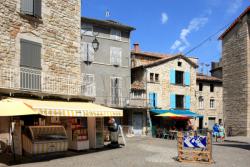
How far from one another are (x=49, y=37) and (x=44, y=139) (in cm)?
486

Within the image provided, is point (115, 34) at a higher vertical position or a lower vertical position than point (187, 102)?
higher

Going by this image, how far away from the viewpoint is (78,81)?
17.3 metres

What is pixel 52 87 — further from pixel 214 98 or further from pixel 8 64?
pixel 214 98

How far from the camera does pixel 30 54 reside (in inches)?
576

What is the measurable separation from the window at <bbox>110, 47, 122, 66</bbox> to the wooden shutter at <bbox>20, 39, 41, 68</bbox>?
53.3 feet

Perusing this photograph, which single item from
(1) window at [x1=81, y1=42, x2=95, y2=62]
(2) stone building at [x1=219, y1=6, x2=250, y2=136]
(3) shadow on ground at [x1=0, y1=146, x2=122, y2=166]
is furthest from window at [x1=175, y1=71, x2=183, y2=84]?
(3) shadow on ground at [x1=0, y1=146, x2=122, y2=166]

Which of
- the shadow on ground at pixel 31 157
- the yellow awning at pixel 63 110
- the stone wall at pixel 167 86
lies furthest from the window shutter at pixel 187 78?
the shadow on ground at pixel 31 157

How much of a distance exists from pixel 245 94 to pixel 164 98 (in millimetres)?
8028

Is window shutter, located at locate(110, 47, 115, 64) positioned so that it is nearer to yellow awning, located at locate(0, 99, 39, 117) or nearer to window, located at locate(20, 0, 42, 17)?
window, located at locate(20, 0, 42, 17)

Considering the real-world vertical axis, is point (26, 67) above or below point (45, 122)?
above

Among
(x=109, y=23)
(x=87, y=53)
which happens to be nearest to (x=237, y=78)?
(x=109, y=23)

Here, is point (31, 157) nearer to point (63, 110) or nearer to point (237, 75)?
point (63, 110)

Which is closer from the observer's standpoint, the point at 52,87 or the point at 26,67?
the point at 26,67

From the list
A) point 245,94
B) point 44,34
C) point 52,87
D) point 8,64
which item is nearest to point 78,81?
point 52,87
